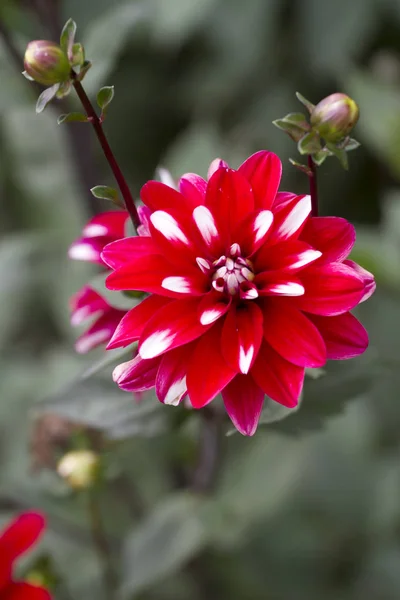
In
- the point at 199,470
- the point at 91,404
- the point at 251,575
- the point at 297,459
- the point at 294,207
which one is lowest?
the point at 251,575

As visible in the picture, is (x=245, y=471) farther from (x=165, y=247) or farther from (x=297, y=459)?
(x=165, y=247)

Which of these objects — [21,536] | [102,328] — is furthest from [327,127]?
[21,536]

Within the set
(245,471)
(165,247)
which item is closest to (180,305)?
(165,247)

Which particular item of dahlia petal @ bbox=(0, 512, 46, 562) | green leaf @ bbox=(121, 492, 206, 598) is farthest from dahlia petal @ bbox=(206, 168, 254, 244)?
green leaf @ bbox=(121, 492, 206, 598)

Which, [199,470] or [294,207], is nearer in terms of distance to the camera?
[294,207]

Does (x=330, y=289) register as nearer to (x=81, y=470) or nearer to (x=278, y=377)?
(x=278, y=377)

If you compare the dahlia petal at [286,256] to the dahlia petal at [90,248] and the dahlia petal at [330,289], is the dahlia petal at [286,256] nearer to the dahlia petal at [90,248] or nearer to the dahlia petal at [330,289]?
the dahlia petal at [330,289]
